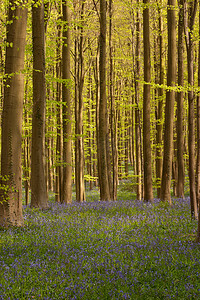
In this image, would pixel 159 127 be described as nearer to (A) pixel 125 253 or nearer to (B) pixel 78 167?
(B) pixel 78 167

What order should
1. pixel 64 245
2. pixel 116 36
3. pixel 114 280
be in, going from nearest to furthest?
1. pixel 114 280
2. pixel 64 245
3. pixel 116 36

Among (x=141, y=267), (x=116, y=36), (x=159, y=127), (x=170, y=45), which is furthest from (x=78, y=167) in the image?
(x=141, y=267)

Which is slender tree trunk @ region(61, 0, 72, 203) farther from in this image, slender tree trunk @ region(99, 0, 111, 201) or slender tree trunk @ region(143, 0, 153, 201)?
slender tree trunk @ region(143, 0, 153, 201)

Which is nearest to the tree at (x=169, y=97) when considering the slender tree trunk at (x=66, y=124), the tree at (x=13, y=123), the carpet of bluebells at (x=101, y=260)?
the carpet of bluebells at (x=101, y=260)

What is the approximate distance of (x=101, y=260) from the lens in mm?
5664

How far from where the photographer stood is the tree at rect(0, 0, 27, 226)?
8.20 m

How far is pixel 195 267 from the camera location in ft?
17.6

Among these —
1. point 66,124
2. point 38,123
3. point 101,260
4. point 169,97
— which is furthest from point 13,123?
point 169,97

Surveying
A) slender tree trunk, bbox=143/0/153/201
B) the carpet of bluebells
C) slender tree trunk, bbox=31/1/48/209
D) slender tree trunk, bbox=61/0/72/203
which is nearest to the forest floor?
the carpet of bluebells

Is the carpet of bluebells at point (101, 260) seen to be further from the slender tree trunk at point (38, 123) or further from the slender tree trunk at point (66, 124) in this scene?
the slender tree trunk at point (66, 124)

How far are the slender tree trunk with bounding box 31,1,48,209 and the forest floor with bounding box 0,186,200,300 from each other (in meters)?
2.46

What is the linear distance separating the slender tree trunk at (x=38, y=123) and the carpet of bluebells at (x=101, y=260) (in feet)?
8.06

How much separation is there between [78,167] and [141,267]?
1208 cm

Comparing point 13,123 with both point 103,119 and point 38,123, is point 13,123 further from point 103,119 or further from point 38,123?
point 103,119
